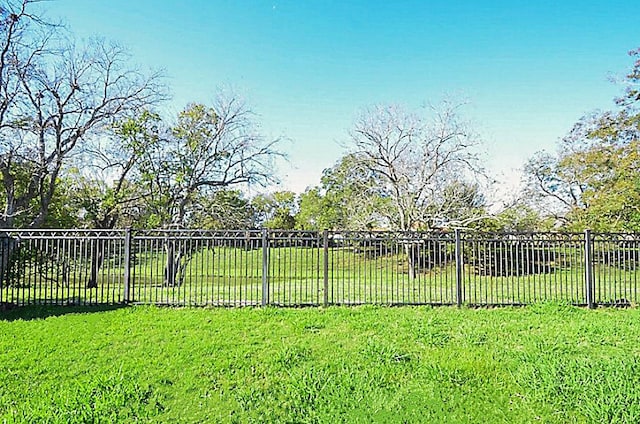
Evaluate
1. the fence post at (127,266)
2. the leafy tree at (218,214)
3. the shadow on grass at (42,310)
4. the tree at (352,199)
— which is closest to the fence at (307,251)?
the fence post at (127,266)

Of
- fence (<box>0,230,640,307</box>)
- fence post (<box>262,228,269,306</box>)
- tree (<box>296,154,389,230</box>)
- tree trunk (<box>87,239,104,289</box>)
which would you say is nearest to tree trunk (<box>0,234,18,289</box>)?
fence (<box>0,230,640,307</box>)

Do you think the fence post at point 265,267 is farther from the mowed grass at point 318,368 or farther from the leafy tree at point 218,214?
the leafy tree at point 218,214

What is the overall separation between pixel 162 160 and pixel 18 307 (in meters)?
8.84

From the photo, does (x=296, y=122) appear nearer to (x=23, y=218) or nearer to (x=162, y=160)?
(x=162, y=160)

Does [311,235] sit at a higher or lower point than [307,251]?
higher

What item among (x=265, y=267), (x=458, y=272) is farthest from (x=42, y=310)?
(x=458, y=272)

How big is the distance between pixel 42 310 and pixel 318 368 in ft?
18.4

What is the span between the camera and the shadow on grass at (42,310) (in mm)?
7113

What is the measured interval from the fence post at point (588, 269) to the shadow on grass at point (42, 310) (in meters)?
8.65

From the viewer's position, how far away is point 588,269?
818cm

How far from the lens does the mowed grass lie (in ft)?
12.2

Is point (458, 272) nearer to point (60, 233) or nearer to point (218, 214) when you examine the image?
point (60, 233)

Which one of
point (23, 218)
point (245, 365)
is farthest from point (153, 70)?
point (245, 365)

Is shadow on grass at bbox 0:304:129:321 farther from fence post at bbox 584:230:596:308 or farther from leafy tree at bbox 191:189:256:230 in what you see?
fence post at bbox 584:230:596:308
